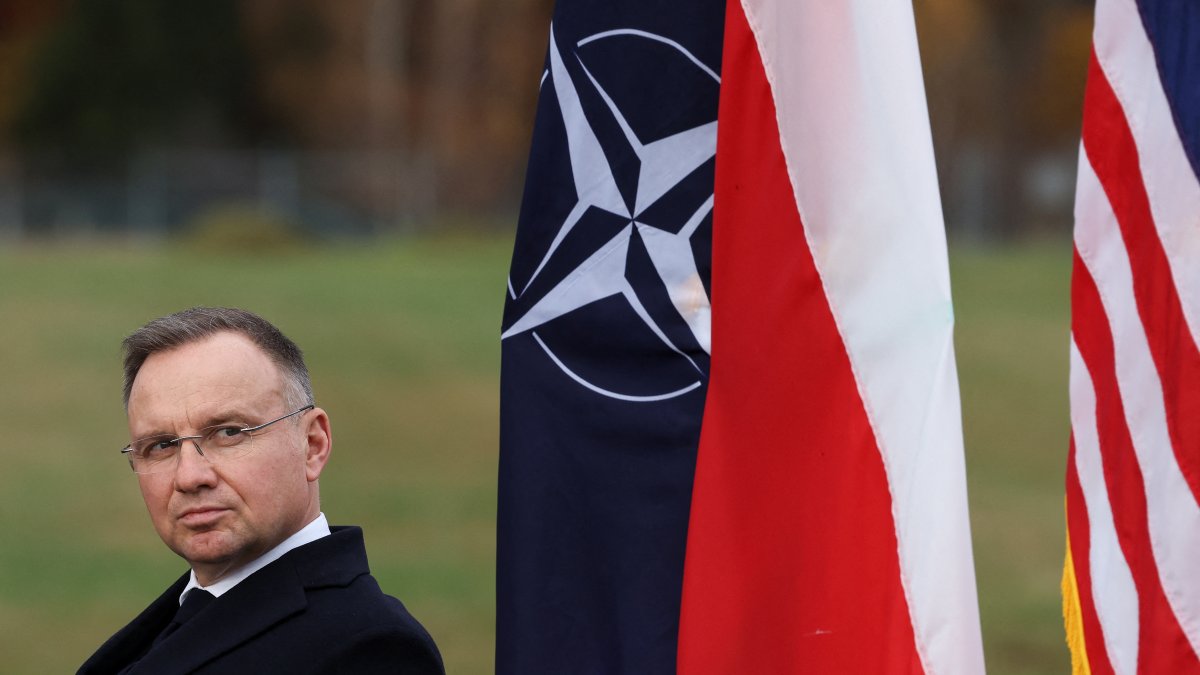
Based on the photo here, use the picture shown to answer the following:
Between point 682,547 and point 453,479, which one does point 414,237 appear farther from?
point 682,547

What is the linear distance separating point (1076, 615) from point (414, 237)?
3239 cm

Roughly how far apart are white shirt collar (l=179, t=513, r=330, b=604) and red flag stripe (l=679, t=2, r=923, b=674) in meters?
0.58

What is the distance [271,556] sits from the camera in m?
2.71

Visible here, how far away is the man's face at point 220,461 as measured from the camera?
2.61 metres

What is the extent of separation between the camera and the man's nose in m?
2.59

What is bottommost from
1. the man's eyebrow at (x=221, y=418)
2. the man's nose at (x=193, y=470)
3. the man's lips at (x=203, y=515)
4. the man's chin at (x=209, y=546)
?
the man's chin at (x=209, y=546)

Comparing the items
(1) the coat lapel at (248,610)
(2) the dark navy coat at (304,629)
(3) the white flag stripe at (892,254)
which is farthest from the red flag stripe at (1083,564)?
(1) the coat lapel at (248,610)

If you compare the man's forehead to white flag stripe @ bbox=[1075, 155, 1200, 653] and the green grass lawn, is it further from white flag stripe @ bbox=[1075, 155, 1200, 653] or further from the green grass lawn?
the green grass lawn

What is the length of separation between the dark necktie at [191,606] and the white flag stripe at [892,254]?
3.49 feet

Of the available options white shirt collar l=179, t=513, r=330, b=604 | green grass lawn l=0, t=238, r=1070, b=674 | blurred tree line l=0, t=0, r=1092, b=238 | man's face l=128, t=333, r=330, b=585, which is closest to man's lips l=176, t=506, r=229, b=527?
man's face l=128, t=333, r=330, b=585

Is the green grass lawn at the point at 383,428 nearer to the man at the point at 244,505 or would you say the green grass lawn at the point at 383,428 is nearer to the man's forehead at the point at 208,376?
the man at the point at 244,505

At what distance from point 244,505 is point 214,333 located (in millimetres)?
260

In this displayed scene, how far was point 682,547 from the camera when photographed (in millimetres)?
2840

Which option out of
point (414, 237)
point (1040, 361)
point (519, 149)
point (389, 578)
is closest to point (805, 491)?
point (389, 578)
